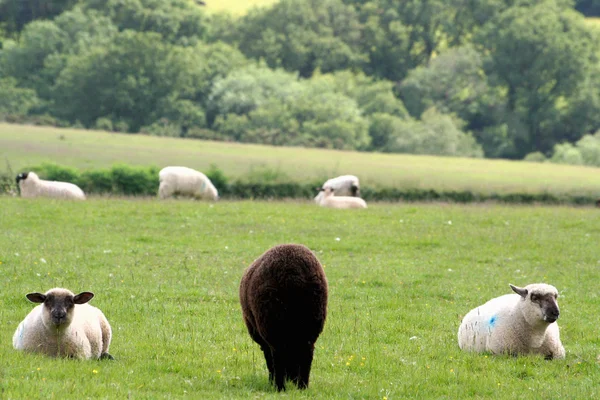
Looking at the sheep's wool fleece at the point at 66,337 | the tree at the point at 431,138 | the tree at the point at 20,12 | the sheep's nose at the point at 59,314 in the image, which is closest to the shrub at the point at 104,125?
the tree at the point at 431,138

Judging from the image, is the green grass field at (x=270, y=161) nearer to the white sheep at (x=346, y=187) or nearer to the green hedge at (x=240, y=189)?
the green hedge at (x=240, y=189)

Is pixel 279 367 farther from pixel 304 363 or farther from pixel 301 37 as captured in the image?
pixel 301 37

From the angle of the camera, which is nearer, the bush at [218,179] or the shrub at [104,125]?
the bush at [218,179]

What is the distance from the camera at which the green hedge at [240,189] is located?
36438 millimetres

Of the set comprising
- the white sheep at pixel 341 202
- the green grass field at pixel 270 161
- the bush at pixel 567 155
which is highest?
the white sheep at pixel 341 202

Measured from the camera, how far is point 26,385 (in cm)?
969

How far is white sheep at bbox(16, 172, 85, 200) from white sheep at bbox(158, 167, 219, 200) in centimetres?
409

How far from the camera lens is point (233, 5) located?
15362 cm

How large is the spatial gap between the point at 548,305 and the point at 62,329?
6179 millimetres

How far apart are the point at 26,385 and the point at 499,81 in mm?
113967

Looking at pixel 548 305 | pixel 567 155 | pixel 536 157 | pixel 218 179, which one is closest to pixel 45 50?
pixel 536 157

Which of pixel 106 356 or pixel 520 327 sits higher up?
pixel 520 327

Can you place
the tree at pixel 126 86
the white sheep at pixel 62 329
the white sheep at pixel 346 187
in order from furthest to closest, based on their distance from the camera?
the tree at pixel 126 86 < the white sheep at pixel 346 187 < the white sheep at pixel 62 329

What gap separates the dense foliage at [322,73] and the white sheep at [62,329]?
6554 centimetres
